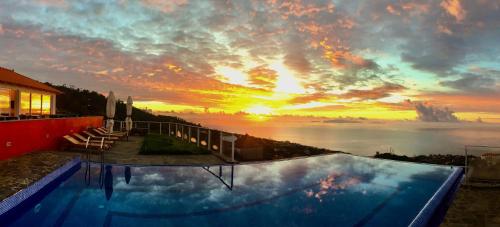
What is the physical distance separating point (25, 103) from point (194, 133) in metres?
8.73

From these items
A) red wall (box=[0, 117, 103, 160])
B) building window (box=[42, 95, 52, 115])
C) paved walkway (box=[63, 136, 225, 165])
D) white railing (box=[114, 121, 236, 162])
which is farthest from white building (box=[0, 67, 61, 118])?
white railing (box=[114, 121, 236, 162])

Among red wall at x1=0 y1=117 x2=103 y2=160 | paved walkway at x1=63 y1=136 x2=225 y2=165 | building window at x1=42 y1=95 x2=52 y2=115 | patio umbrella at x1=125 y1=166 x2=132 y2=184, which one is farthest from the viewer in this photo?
building window at x1=42 y1=95 x2=52 y2=115

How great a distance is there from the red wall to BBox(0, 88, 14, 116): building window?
2.65 m

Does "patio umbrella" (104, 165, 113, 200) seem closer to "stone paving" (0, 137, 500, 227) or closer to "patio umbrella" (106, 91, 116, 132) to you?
"stone paving" (0, 137, 500, 227)

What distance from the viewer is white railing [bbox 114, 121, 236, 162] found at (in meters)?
12.7

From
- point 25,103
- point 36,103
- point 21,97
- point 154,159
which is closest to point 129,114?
point 36,103

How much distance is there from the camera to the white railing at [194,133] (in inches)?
501

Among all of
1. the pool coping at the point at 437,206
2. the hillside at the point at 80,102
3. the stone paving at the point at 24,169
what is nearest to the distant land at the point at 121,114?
the hillside at the point at 80,102

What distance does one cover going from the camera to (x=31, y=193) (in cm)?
757

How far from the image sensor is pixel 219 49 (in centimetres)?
2153

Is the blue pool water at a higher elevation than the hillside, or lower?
lower

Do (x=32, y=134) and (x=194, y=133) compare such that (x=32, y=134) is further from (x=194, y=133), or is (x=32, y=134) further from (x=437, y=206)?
(x=437, y=206)

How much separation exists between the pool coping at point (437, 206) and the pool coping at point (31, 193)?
7.40 metres

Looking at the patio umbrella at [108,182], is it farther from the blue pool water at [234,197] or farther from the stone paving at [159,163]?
the stone paving at [159,163]
